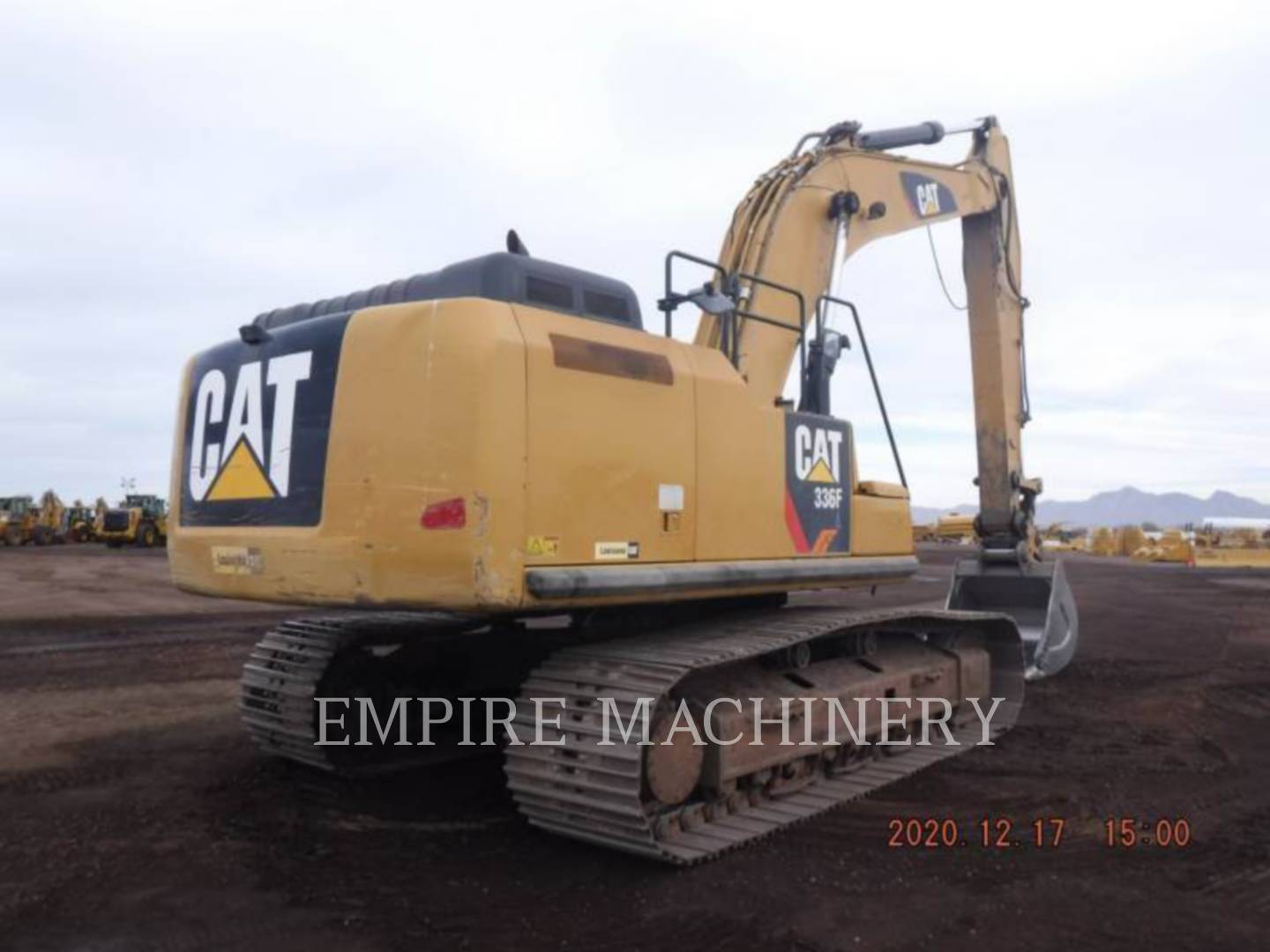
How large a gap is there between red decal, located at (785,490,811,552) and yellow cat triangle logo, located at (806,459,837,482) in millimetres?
279

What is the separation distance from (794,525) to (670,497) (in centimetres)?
114

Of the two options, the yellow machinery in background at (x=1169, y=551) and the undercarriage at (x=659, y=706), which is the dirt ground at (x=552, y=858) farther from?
the yellow machinery in background at (x=1169, y=551)

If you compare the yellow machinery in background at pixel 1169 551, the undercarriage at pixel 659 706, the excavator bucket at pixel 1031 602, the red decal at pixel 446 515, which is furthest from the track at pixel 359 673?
the yellow machinery in background at pixel 1169 551

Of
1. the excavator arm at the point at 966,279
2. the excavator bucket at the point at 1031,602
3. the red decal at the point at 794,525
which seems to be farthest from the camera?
the excavator bucket at the point at 1031,602

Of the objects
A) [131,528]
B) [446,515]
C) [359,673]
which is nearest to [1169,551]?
[131,528]

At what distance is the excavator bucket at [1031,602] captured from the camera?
32.8 ft

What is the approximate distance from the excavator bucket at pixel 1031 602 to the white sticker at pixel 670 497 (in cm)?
577

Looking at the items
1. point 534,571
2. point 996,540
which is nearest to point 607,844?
point 534,571

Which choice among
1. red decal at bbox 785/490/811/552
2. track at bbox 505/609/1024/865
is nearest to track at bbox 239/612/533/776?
track at bbox 505/609/1024/865

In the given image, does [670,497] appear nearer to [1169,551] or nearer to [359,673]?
[359,673]

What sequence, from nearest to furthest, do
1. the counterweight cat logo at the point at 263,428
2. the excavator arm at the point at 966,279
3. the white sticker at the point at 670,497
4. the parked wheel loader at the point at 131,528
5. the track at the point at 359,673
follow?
the counterweight cat logo at the point at 263,428 < the white sticker at the point at 670,497 < the track at the point at 359,673 < the excavator arm at the point at 966,279 < the parked wheel loader at the point at 131,528

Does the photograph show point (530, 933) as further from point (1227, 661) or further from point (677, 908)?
point (1227, 661)

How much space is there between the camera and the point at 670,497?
5363 mm
